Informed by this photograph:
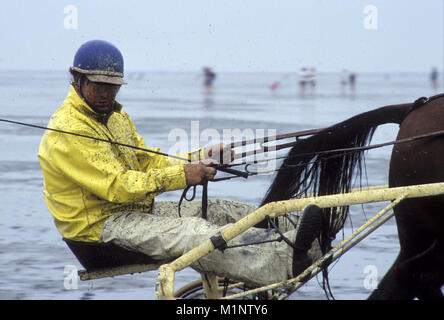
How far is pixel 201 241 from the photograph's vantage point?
Answer: 3281 millimetres

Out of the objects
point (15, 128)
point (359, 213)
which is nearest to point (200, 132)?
point (15, 128)

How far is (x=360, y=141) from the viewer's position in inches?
145

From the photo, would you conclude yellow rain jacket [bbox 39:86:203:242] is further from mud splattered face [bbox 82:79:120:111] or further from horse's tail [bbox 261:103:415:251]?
horse's tail [bbox 261:103:415:251]

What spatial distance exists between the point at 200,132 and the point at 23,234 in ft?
22.2

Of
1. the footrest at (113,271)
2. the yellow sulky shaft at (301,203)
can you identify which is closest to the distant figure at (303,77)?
the footrest at (113,271)

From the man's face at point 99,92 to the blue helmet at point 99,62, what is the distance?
0.05 metres

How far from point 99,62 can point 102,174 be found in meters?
0.58

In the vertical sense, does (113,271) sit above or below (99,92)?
below

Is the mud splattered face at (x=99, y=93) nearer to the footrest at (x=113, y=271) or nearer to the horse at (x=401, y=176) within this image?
the footrest at (x=113, y=271)

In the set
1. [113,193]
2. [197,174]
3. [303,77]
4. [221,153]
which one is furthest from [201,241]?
[303,77]

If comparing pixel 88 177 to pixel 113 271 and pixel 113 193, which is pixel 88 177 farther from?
pixel 113 271

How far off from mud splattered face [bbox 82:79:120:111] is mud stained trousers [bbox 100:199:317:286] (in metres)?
0.56

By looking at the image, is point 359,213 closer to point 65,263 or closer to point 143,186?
point 65,263

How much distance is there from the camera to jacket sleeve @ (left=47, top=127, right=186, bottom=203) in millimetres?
3332
